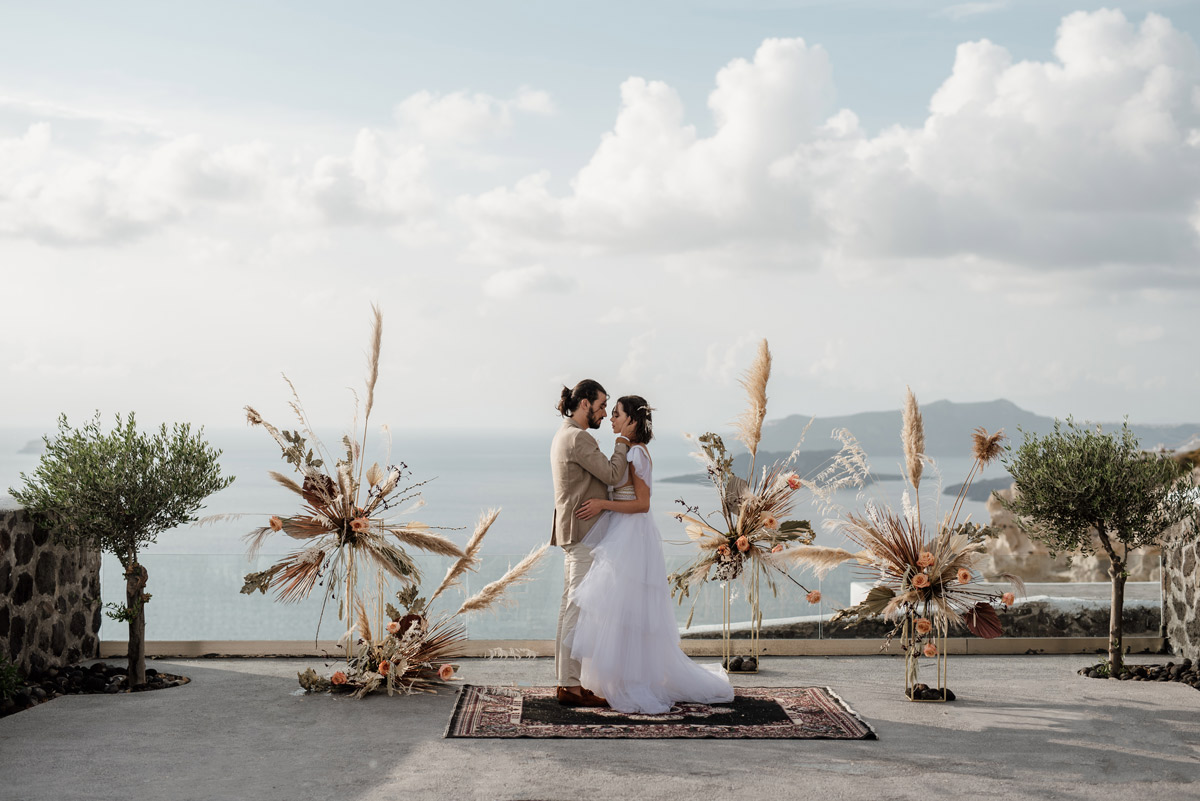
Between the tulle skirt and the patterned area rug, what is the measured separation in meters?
0.10

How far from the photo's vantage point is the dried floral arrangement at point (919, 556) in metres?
5.98

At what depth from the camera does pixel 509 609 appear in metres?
7.91

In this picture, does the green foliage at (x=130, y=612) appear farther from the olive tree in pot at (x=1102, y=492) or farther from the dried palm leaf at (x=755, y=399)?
the olive tree in pot at (x=1102, y=492)

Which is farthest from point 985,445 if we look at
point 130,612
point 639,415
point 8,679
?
point 8,679

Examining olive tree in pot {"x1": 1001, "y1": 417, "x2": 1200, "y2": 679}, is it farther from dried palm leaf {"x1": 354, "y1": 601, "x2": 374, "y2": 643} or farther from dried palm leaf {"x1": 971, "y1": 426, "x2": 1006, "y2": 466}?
dried palm leaf {"x1": 354, "y1": 601, "x2": 374, "y2": 643}

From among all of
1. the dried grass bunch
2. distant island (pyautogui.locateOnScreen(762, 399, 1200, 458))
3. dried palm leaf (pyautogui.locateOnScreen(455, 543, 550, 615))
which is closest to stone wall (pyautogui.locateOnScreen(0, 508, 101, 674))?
dried palm leaf (pyautogui.locateOnScreen(455, 543, 550, 615))

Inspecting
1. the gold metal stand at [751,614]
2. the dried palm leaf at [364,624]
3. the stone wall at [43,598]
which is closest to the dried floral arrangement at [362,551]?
the dried palm leaf at [364,624]

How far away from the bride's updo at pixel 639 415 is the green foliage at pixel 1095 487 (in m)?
2.38

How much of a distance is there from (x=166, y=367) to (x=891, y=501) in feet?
42.2

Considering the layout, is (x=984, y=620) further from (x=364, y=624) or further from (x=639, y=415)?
(x=364, y=624)

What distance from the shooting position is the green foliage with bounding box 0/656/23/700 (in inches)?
Result: 232

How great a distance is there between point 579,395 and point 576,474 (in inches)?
16.9

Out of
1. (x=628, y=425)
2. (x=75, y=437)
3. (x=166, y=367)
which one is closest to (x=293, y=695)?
(x=75, y=437)

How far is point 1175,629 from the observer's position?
7590mm
